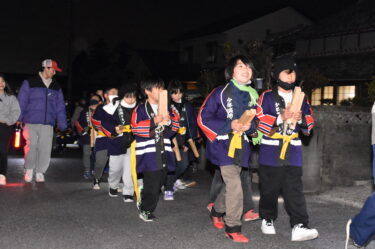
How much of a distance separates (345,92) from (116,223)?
680 inches

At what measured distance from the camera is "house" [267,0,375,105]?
19625mm

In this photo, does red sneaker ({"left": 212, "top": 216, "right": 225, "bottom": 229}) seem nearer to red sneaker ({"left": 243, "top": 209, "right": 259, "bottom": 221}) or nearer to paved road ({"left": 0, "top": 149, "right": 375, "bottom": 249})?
paved road ({"left": 0, "top": 149, "right": 375, "bottom": 249})

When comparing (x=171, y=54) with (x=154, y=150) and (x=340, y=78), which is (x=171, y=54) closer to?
(x=340, y=78)

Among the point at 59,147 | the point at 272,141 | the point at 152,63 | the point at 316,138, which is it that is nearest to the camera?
the point at 272,141

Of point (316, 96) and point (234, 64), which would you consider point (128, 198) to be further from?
point (316, 96)

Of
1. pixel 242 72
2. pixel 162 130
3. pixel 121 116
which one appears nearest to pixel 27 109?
pixel 121 116

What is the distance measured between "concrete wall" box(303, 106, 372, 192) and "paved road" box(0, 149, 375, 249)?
56 cm

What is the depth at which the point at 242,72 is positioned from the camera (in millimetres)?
5703

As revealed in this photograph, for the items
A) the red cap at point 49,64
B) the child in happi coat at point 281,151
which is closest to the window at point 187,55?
the red cap at point 49,64

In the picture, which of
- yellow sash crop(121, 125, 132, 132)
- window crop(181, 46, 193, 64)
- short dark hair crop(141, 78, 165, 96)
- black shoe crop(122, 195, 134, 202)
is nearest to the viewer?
short dark hair crop(141, 78, 165, 96)

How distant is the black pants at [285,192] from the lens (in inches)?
216

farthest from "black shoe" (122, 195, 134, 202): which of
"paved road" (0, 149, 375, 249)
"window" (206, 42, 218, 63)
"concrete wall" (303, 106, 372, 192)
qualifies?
"window" (206, 42, 218, 63)

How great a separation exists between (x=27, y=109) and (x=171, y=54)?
138 feet

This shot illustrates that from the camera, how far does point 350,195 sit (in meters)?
8.09
